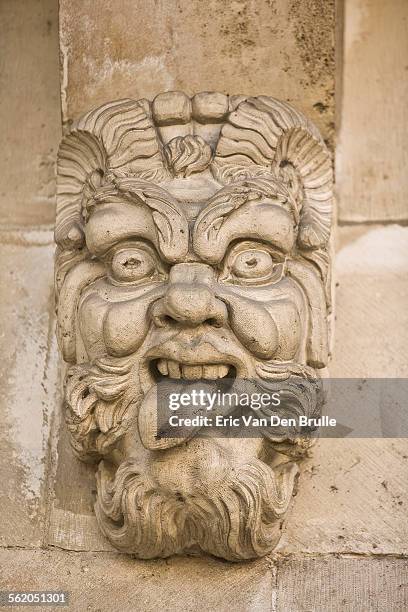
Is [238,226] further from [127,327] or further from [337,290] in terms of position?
[337,290]

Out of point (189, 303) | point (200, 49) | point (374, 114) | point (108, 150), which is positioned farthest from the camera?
point (374, 114)

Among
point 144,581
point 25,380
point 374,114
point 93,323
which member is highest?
point 374,114

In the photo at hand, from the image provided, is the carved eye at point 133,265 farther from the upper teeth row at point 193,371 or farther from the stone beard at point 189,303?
the upper teeth row at point 193,371

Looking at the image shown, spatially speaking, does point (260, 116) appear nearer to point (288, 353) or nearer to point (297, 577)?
point (288, 353)

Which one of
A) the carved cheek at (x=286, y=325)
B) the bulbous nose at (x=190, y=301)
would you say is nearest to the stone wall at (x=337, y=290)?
the carved cheek at (x=286, y=325)

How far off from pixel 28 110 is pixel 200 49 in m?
0.51

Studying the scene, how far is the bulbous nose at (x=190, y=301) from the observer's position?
2.22 m

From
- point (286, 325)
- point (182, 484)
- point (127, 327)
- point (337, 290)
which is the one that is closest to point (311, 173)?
point (337, 290)

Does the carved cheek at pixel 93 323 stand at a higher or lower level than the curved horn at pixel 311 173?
lower

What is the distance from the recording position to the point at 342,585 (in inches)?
92.7

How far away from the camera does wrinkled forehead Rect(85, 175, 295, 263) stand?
90.7 inches

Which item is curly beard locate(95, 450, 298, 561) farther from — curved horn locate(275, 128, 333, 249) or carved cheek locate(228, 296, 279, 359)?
curved horn locate(275, 128, 333, 249)

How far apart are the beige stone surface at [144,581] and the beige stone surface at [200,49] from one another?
0.92 m

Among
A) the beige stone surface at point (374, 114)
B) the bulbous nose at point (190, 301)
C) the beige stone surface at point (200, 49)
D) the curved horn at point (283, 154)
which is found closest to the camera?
the bulbous nose at point (190, 301)
